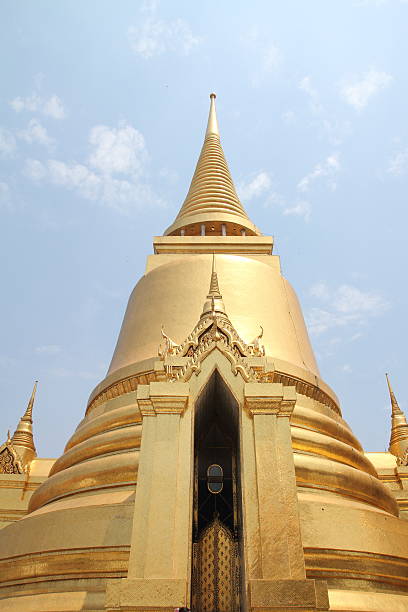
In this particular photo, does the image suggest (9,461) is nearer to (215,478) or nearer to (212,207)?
(215,478)

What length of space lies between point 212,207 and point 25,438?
7849 mm

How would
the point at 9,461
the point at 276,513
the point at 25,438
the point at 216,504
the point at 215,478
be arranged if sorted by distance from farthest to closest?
the point at 25,438, the point at 9,461, the point at 215,478, the point at 216,504, the point at 276,513

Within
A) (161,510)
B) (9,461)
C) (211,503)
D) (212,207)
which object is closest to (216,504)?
(211,503)

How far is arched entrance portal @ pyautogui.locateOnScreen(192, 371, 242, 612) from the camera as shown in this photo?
17.2ft

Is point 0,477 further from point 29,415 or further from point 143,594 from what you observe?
point 143,594

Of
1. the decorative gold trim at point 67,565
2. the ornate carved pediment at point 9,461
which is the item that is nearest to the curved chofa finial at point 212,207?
the ornate carved pediment at point 9,461

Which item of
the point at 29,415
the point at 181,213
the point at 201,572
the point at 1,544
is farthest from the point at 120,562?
the point at 181,213

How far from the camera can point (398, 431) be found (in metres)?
13.6

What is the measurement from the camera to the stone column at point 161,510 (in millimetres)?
4281

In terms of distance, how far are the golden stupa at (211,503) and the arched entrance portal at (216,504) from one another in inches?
0.5

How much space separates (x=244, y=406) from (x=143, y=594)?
204 cm

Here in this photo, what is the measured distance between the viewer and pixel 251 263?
11336mm

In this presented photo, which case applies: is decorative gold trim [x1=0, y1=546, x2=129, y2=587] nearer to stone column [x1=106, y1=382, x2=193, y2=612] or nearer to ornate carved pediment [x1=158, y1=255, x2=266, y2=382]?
stone column [x1=106, y1=382, x2=193, y2=612]

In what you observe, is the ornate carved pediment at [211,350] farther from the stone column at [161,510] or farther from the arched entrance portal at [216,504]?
the stone column at [161,510]
